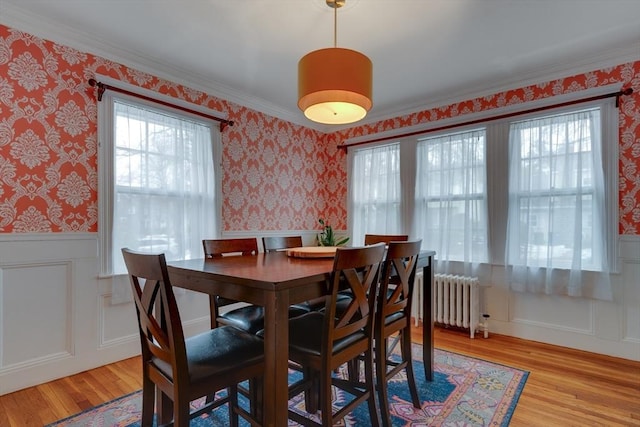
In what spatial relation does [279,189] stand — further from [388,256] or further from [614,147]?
[614,147]

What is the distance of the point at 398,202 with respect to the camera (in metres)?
3.92

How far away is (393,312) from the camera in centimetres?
184

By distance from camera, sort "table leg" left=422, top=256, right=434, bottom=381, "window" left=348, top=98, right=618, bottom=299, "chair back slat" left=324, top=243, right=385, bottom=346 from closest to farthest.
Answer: "chair back slat" left=324, top=243, right=385, bottom=346 → "table leg" left=422, top=256, right=434, bottom=381 → "window" left=348, top=98, right=618, bottom=299

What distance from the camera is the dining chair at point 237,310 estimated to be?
1.78 metres

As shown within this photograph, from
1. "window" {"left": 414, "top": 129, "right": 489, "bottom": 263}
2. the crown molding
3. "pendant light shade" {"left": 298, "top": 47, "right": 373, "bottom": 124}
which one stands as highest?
the crown molding

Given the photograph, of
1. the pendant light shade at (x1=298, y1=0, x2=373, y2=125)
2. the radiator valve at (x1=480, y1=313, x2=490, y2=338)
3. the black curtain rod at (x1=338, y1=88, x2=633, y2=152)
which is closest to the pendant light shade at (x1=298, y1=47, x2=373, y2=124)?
the pendant light shade at (x1=298, y1=0, x2=373, y2=125)

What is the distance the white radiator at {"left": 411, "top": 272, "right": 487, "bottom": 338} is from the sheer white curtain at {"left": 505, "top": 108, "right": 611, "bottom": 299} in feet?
1.23

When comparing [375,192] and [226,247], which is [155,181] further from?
[375,192]

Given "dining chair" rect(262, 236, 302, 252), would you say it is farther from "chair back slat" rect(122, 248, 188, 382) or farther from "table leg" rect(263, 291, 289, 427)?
"table leg" rect(263, 291, 289, 427)

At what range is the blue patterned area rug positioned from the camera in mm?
1833

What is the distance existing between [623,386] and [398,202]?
240cm

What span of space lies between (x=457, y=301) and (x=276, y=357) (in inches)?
102

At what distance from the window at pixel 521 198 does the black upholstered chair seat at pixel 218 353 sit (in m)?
2.66

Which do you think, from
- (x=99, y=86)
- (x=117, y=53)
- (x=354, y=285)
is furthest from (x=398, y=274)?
(x=117, y=53)
